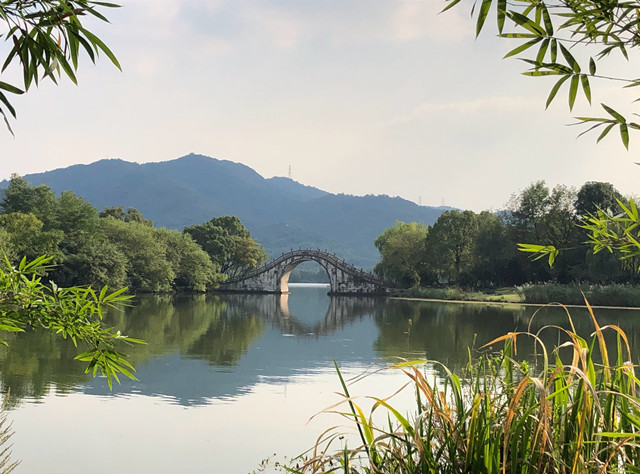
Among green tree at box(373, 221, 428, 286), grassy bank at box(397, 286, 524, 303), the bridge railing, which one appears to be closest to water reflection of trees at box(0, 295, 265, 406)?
grassy bank at box(397, 286, 524, 303)

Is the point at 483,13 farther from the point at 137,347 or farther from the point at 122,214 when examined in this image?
the point at 122,214

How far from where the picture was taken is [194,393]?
11.2m

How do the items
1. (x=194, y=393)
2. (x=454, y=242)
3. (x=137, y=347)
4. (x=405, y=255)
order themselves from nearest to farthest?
(x=194, y=393)
(x=137, y=347)
(x=454, y=242)
(x=405, y=255)

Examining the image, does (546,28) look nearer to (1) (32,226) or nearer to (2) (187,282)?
(1) (32,226)

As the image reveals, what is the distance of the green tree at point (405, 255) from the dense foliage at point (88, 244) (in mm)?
14206

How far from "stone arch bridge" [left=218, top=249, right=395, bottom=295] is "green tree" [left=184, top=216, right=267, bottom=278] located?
175 cm

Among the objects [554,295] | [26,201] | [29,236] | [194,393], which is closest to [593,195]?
[554,295]

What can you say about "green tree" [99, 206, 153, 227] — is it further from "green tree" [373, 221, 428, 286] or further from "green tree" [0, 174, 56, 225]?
"green tree" [373, 221, 428, 286]

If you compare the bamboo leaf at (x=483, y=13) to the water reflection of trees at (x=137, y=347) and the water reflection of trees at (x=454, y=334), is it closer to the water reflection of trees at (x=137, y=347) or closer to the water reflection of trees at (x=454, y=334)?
the water reflection of trees at (x=137, y=347)

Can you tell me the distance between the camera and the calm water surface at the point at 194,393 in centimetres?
771

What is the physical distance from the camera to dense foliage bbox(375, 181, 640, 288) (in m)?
41.8

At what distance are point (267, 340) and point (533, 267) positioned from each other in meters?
28.9

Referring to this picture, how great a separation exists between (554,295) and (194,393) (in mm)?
30110

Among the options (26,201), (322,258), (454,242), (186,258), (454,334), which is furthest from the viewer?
(322,258)
